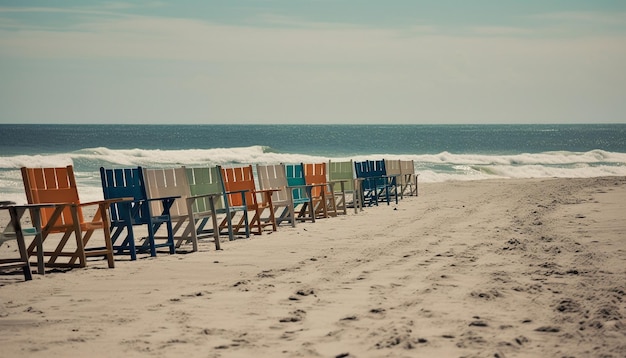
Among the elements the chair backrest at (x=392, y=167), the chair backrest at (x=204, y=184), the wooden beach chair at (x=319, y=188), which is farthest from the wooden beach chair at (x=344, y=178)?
the chair backrest at (x=204, y=184)

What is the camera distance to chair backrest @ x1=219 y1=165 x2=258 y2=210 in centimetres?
1005

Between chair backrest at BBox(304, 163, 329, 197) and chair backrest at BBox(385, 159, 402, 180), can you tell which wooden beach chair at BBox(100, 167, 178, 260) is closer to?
chair backrest at BBox(304, 163, 329, 197)

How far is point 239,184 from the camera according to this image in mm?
10281

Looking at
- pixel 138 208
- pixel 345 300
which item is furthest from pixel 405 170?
pixel 345 300

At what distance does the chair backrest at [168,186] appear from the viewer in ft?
27.5

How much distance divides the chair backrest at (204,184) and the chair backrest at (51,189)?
1603 millimetres

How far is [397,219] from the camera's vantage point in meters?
12.1

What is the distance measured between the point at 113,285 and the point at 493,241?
167 inches

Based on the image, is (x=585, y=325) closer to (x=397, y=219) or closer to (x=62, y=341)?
(x=62, y=341)

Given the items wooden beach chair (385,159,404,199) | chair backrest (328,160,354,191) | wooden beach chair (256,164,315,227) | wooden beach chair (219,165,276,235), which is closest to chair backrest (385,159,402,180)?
wooden beach chair (385,159,404,199)

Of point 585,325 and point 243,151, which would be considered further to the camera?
point 243,151

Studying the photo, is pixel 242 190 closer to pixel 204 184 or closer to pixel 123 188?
pixel 204 184

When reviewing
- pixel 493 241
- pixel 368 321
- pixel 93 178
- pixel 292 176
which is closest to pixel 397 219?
pixel 292 176

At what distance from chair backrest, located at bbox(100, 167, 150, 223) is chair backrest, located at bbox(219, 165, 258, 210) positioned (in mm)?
1677
